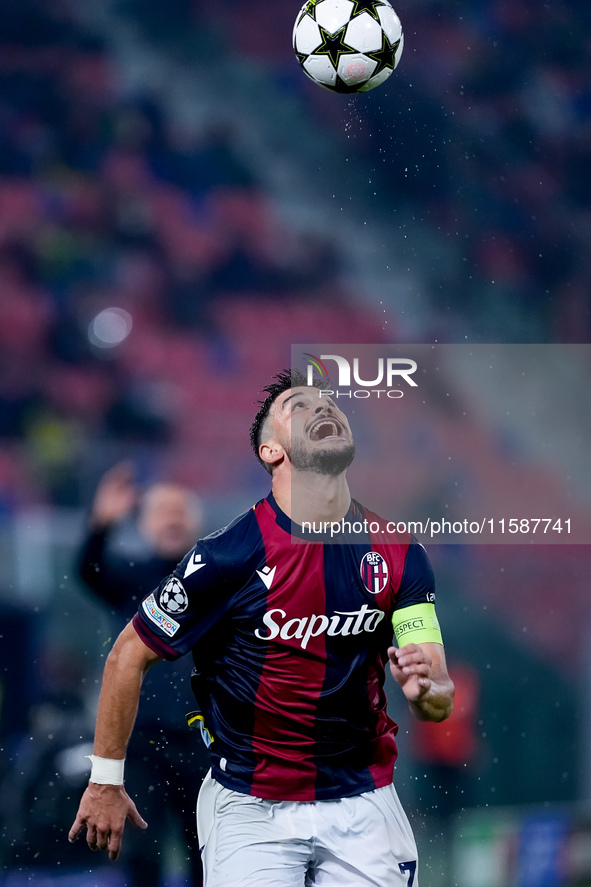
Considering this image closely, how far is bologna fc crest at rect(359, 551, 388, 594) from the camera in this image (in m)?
2.57

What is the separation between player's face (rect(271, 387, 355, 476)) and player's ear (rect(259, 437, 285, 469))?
2 cm

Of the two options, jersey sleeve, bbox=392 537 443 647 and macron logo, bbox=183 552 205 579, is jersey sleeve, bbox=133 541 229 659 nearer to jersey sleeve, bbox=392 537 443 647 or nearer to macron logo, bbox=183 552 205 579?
macron logo, bbox=183 552 205 579

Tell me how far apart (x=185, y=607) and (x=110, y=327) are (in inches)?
89.1

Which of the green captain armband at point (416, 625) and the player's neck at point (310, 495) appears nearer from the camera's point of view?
the green captain armband at point (416, 625)

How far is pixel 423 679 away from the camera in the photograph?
2180 millimetres

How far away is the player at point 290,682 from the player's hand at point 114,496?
1.53m

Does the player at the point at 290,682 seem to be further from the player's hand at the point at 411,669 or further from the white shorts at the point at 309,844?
the player's hand at the point at 411,669

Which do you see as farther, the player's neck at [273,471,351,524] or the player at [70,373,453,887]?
the player's neck at [273,471,351,524]

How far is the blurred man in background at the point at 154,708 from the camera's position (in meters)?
3.89

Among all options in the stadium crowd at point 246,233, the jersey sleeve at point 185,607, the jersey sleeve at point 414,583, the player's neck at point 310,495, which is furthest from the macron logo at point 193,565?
the stadium crowd at point 246,233

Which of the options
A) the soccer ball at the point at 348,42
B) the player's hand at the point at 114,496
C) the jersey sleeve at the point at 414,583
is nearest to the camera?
the jersey sleeve at the point at 414,583

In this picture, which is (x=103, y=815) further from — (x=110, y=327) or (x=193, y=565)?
(x=110, y=327)

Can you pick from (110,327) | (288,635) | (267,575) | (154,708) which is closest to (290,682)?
(288,635)

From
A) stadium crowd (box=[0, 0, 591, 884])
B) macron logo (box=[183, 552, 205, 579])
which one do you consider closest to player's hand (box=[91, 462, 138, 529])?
stadium crowd (box=[0, 0, 591, 884])
